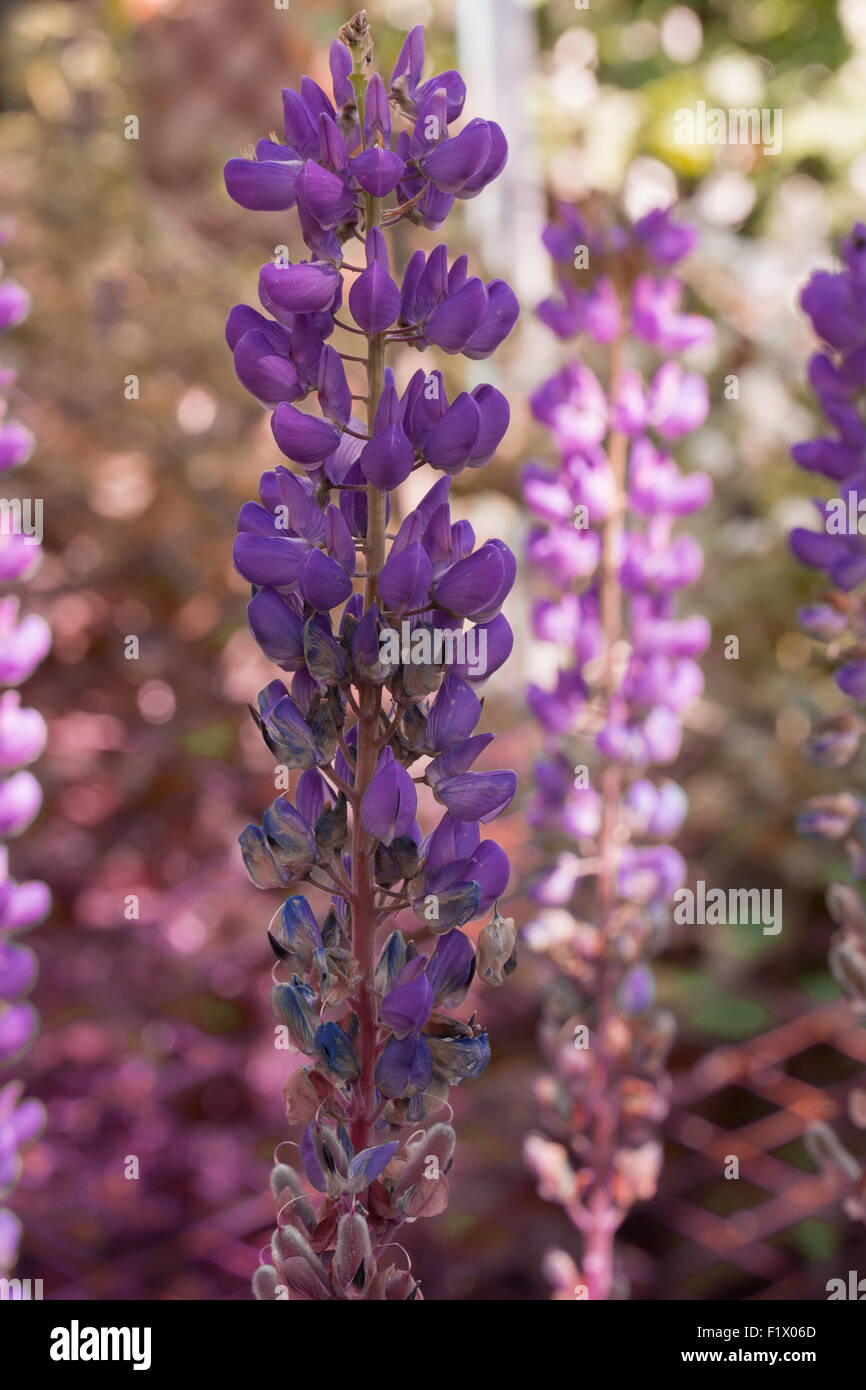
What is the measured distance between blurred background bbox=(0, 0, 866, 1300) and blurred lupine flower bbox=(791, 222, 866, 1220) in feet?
1.95

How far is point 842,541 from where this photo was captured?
1171 mm

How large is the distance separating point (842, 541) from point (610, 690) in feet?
1.13

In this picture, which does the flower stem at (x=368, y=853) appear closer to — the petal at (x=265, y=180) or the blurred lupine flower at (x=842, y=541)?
the petal at (x=265, y=180)

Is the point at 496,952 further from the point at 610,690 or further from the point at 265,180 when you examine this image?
the point at 610,690

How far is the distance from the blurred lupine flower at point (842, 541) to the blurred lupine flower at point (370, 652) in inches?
20.6

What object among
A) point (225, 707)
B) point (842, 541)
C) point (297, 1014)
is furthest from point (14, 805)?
point (225, 707)

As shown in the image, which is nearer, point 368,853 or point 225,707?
point 368,853

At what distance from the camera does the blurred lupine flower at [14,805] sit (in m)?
1.08

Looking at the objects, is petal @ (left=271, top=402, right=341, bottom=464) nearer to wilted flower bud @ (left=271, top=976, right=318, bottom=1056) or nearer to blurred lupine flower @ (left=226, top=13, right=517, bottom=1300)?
blurred lupine flower @ (left=226, top=13, right=517, bottom=1300)

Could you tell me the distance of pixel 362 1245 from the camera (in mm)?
664

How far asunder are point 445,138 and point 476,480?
77.1 inches

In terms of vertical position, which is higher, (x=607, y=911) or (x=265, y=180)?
(x=265, y=180)

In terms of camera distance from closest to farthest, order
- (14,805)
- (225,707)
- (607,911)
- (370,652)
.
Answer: (370,652) → (14,805) → (607,911) → (225,707)
